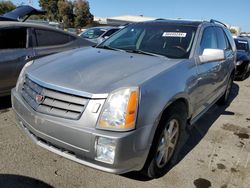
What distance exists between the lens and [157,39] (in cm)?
372

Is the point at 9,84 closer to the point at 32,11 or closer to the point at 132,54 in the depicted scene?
the point at 132,54

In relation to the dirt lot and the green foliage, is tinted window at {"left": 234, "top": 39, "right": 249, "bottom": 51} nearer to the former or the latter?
the dirt lot

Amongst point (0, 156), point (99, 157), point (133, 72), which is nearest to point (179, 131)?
point (133, 72)

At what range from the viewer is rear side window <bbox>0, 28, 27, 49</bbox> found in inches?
179

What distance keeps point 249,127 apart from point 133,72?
9.87 feet

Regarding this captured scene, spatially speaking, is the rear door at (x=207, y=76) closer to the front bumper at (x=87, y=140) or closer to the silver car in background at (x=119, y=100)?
the silver car in background at (x=119, y=100)

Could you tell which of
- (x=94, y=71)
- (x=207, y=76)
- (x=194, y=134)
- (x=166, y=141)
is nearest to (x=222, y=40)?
(x=207, y=76)

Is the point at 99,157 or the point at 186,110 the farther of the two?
the point at 186,110

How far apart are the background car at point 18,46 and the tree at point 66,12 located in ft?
147

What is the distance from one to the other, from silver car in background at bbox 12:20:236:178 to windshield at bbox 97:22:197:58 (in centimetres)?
1

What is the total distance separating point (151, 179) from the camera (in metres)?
2.91

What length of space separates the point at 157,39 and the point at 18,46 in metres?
2.50

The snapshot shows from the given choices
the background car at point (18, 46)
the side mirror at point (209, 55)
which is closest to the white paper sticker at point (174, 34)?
the side mirror at point (209, 55)

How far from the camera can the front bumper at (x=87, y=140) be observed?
7.36 ft
